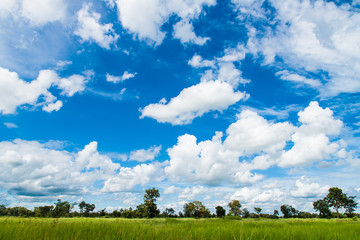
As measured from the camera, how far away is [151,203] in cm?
12950

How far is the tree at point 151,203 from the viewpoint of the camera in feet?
418

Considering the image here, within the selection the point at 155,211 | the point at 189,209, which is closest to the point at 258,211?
the point at 189,209

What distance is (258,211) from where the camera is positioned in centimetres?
16150

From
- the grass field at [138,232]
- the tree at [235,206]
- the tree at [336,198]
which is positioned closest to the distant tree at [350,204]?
the tree at [336,198]

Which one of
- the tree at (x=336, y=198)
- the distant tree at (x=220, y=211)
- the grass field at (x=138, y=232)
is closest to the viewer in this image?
the grass field at (x=138, y=232)

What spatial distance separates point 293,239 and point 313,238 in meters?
0.66

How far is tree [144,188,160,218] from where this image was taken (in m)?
127

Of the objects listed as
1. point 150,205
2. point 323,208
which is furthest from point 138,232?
point 323,208

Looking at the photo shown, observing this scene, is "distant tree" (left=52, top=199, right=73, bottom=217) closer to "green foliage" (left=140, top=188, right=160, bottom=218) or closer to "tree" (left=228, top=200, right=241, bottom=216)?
"green foliage" (left=140, top=188, right=160, bottom=218)

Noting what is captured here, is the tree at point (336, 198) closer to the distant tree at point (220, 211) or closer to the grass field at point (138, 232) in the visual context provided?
the distant tree at point (220, 211)

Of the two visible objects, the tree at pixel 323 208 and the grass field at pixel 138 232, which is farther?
the tree at pixel 323 208

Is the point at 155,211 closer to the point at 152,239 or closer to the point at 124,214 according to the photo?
the point at 124,214

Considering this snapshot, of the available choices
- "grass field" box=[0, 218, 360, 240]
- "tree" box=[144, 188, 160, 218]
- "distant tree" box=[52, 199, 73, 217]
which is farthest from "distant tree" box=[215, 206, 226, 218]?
"grass field" box=[0, 218, 360, 240]

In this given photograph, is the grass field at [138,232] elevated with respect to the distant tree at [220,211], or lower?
elevated
